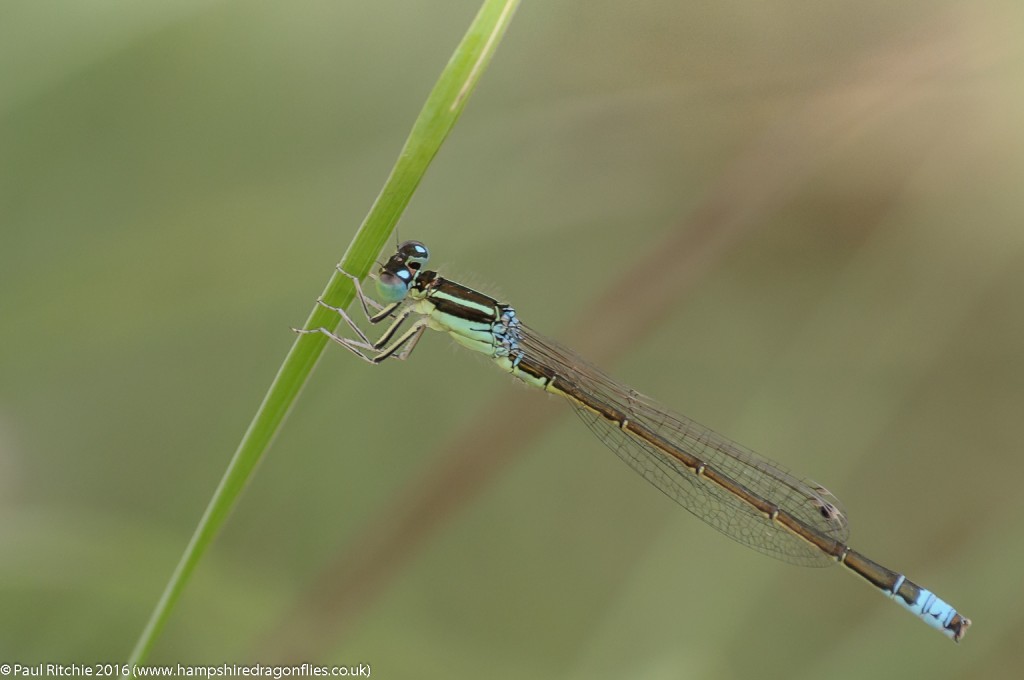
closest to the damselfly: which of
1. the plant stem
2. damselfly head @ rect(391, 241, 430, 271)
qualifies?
damselfly head @ rect(391, 241, 430, 271)

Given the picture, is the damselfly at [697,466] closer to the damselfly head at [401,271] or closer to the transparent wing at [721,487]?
the transparent wing at [721,487]

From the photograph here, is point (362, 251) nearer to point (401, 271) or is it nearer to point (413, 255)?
point (401, 271)

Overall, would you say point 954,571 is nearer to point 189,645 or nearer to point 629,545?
point 629,545

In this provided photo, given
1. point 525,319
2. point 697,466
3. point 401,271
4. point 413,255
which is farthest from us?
point 525,319

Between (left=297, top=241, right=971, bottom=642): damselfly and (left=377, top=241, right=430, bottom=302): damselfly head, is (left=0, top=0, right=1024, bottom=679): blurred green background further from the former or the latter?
(left=297, top=241, right=971, bottom=642): damselfly

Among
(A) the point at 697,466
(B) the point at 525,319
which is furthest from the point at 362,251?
(B) the point at 525,319

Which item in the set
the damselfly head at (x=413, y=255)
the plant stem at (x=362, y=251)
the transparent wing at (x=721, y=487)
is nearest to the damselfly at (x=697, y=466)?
the transparent wing at (x=721, y=487)

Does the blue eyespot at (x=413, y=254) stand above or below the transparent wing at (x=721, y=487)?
above
